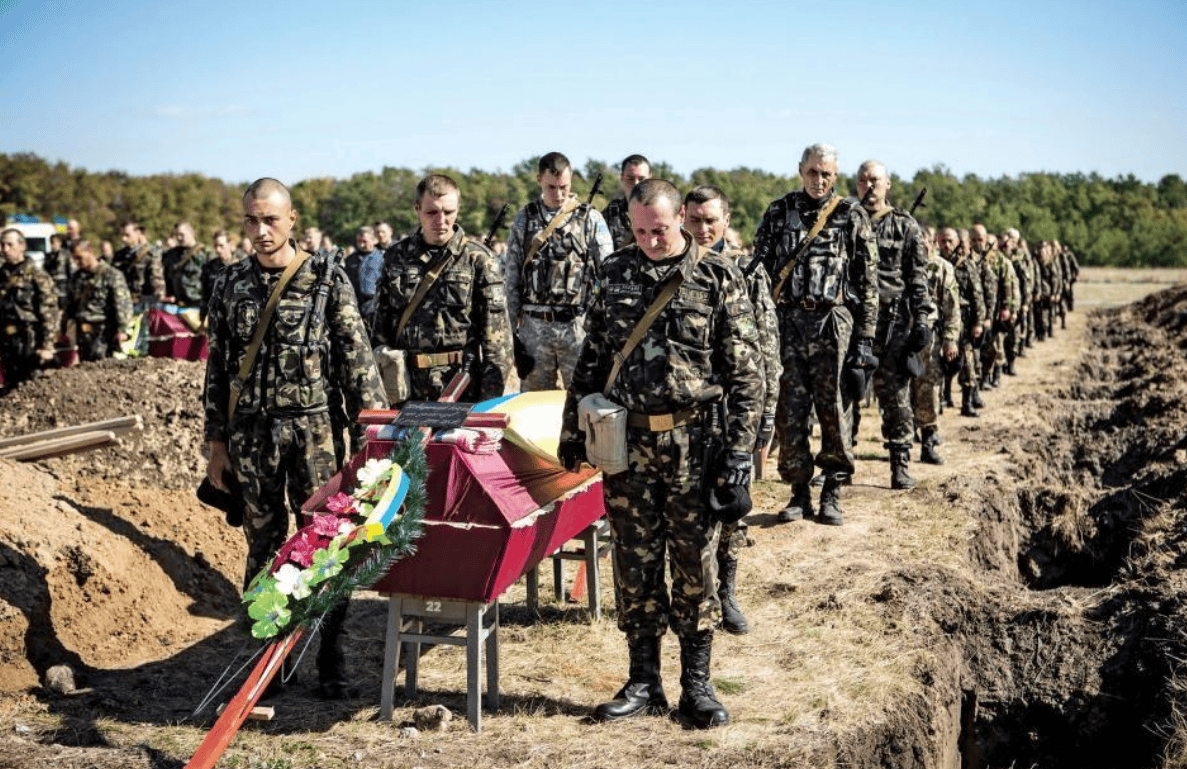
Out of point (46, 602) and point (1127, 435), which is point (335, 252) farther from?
point (1127, 435)

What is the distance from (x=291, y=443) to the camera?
5262mm

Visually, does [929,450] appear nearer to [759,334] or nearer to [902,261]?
[902,261]

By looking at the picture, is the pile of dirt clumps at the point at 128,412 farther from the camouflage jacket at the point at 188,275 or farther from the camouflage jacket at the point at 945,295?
the camouflage jacket at the point at 945,295

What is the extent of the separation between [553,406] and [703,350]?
1213 mm

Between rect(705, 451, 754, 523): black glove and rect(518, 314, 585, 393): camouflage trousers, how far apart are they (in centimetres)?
311

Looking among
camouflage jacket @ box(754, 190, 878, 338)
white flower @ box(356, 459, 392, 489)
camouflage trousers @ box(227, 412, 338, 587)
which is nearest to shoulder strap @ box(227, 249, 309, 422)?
camouflage trousers @ box(227, 412, 338, 587)

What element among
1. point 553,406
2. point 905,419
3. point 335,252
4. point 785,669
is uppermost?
point 335,252

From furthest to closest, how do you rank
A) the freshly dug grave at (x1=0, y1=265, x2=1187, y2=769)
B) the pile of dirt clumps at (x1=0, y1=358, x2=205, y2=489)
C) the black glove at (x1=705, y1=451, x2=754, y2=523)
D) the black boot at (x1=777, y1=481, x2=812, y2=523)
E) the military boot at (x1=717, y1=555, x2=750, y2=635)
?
the pile of dirt clumps at (x1=0, y1=358, x2=205, y2=489) < the black boot at (x1=777, y1=481, x2=812, y2=523) < the military boot at (x1=717, y1=555, x2=750, y2=635) < the freshly dug grave at (x1=0, y1=265, x2=1187, y2=769) < the black glove at (x1=705, y1=451, x2=754, y2=523)

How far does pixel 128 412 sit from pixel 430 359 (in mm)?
4234

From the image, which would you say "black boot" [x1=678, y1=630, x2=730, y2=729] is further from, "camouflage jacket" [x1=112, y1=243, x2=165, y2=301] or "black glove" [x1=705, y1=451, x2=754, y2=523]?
"camouflage jacket" [x1=112, y1=243, x2=165, y2=301]

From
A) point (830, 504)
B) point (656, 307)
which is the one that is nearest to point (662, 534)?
point (656, 307)

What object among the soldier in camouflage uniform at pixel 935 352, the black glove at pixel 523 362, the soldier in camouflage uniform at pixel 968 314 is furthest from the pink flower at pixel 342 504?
the soldier in camouflage uniform at pixel 968 314

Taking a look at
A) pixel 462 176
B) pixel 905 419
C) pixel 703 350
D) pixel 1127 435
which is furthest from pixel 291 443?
pixel 462 176

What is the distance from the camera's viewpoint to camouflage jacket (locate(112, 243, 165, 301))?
14742 mm
